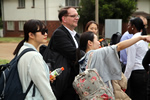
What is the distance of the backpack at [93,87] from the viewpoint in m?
2.88

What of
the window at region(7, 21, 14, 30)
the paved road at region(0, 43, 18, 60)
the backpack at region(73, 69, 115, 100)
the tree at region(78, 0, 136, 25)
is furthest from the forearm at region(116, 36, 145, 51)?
the window at region(7, 21, 14, 30)

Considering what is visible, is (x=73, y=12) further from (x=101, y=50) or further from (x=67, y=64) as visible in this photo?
(x=101, y=50)

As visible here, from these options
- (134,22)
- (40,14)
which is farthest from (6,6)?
(134,22)

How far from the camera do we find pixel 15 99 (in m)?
2.49

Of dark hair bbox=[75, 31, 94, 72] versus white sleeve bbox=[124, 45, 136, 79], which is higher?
dark hair bbox=[75, 31, 94, 72]

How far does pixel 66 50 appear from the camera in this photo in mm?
3529

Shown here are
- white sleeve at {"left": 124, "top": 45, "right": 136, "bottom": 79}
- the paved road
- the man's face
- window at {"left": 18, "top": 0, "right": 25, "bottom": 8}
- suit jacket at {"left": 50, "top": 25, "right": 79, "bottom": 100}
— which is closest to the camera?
suit jacket at {"left": 50, "top": 25, "right": 79, "bottom": 100}

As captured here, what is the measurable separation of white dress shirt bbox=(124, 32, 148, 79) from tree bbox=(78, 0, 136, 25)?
2567 centimetres

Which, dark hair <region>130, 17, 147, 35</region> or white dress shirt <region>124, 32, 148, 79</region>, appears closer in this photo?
white dress shirt <region>124, 32, 148, 79</region>

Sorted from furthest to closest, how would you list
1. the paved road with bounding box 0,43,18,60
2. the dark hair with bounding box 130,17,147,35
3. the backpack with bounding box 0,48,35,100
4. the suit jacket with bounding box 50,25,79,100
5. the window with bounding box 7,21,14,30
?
the window with bounding box 7,21,14,30, the paved road with bounding box 0,43,18,60, the dark hair with bounding box 130,17,147,35, the suit jacket with bounding box 50,25,79,100, the backpack with bounding box 0,48,35,100

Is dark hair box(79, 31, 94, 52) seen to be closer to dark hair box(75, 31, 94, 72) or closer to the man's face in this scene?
dark hair box(75, 31, 94, 72)

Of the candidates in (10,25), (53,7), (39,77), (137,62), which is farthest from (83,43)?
(10,25)

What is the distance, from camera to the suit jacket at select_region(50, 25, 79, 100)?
3518 mm

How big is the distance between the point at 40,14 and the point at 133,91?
1318 inches
